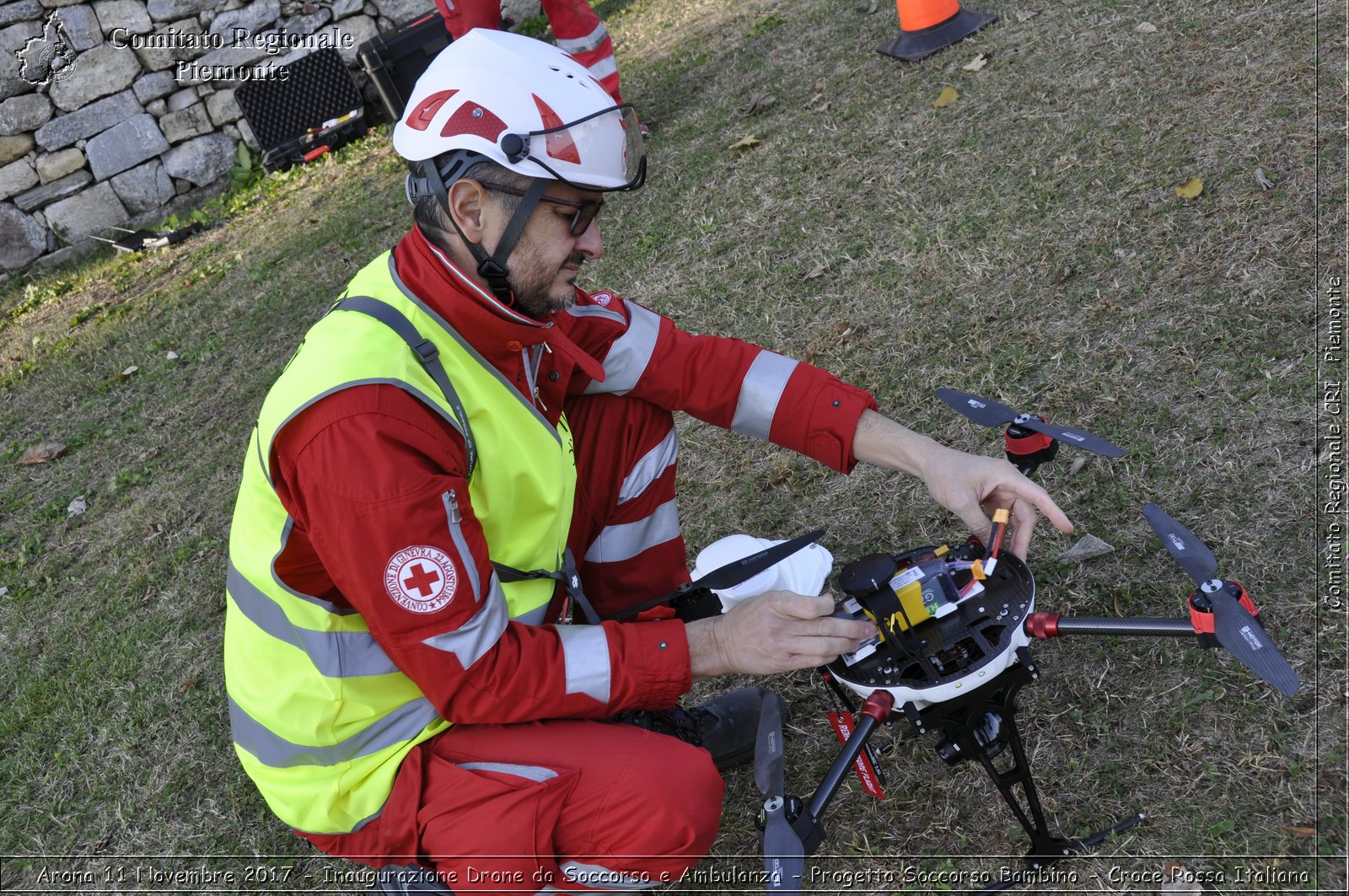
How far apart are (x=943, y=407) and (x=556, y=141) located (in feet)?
6.52

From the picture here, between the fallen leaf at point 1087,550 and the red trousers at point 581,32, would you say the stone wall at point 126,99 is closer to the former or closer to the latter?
the red trousers at point 581,32

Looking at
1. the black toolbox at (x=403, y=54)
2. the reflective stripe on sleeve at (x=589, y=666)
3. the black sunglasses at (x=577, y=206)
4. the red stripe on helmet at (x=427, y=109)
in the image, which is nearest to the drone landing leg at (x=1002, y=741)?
the reflective stripe on sleeve at (x=589, y=666)

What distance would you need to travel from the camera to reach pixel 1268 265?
346 cm

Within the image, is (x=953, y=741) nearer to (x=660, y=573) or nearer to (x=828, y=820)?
(x=828, y=820)

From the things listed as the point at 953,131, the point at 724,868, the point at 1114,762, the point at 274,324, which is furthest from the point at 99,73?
the point at 1114,762

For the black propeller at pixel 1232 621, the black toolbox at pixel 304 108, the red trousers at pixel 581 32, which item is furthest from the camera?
the black toolbox at pixel 304 108

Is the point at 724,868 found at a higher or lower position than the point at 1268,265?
lower

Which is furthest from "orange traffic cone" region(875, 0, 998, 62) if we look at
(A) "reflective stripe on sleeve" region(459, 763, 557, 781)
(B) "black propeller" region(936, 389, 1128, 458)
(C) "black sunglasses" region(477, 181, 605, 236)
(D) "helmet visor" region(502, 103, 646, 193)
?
(A) "reflective stripe on sleeve" region(459, 763, 557, 781)

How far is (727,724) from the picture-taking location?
112 inches

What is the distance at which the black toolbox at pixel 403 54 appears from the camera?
8273 millimetres

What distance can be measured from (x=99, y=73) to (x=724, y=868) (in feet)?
→ 27.6

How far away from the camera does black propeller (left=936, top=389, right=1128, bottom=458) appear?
219 centimetres

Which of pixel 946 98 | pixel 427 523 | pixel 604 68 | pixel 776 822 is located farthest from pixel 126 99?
pixel 776 822

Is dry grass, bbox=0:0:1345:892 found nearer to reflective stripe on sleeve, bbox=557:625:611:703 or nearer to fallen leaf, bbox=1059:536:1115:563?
fallen leaf, bbox=1059:536:1115:563
